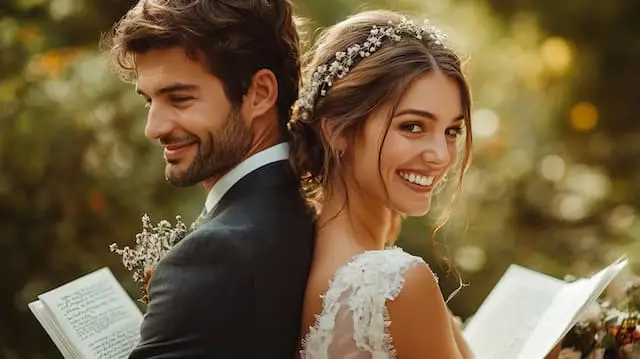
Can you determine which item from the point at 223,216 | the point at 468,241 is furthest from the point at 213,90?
the point at 468,241

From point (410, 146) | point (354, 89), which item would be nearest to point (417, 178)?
point (410, 146)

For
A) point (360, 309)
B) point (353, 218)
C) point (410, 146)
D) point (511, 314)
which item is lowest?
point (511, 314)

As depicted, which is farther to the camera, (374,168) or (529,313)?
(529,313)

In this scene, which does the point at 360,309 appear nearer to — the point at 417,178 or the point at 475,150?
the point at 417,178

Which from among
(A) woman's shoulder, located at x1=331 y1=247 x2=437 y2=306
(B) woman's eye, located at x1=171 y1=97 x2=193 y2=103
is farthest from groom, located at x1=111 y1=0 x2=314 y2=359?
(A) woman's shoulder, located at x1=331 y1=247 x2=437 y2=306

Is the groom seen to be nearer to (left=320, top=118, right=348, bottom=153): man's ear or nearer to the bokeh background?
(left=320, top=118, right=348, bottom=153): man's ear

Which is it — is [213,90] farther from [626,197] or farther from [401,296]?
[626,197]

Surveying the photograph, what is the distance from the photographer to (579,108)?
199 inches

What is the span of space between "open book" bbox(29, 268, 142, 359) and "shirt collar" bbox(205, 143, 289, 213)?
0.31m

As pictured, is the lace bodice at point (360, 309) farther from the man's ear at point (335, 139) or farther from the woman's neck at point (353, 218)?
the man's ear at point (335, 139)

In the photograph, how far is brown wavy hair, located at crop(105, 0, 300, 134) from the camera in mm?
2072

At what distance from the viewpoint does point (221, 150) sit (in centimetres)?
210

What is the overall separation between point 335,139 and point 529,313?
2.08ft

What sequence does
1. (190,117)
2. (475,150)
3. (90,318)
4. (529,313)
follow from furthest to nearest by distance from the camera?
(475,150), (529,313), (90,318), (190,117)
